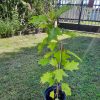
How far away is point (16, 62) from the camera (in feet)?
15.1

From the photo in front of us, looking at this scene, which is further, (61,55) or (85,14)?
(85,14)

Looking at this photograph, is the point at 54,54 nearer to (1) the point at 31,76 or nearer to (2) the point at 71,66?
(2) the point at 71,66

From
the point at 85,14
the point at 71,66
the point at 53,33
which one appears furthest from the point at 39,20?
the point at 85,14

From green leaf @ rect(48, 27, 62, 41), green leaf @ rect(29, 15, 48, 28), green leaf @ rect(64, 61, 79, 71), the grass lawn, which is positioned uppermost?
green leaf @ rect(29, 15, 48, 28)

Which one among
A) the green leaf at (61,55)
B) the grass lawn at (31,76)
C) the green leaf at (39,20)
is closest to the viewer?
the green leaf at (39,20)

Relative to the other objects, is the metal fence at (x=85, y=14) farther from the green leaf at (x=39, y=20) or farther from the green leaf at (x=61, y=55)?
the green leaf at (x=39, y=20)

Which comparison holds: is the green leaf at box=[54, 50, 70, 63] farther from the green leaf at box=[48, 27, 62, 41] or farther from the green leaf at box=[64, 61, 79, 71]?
the green leaf at box=[48, 27, 62, 41]

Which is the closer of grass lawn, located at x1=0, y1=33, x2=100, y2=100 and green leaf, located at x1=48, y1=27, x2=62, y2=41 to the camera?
green leaf, located at x1=48, y1=27, x2=62, y2=41

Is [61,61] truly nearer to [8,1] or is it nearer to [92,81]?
[92,81]

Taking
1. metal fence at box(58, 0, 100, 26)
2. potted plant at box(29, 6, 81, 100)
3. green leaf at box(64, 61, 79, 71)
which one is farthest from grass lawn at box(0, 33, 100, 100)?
metal fence at box(58, 0, 100, 26)

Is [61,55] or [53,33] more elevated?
[53,33]

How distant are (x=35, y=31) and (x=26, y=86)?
528 centimetres

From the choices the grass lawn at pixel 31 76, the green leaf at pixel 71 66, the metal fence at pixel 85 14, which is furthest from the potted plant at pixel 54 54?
the metal fence at pixel 85 14

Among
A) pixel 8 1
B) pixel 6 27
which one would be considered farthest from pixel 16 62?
pixel 8 1
